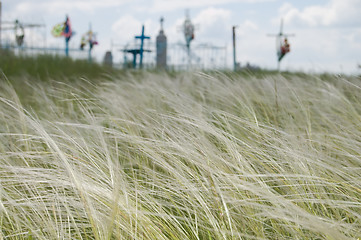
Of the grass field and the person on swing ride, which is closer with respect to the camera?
the grass field

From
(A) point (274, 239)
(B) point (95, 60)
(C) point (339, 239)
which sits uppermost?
(B) point (95, 60)

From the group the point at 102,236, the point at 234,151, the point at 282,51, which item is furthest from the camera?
the point at 282,51

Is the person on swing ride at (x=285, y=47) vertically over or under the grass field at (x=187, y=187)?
over

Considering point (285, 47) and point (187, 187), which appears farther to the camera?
point (285, 47)

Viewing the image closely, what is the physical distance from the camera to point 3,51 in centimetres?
868

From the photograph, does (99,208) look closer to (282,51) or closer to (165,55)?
(165,55)

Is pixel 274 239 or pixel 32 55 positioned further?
pixel 32 55

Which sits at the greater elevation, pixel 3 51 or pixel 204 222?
pixel 3 51

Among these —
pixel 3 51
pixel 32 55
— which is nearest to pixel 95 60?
pixel 32 55

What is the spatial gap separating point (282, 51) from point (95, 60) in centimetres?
930

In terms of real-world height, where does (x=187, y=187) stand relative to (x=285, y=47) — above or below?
below

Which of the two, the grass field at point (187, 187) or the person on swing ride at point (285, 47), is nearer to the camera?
the grass field at point (187, 187)

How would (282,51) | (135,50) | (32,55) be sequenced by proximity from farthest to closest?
(282,51), (135,50), (32,55)

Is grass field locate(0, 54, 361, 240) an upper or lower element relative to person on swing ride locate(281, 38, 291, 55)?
lower
